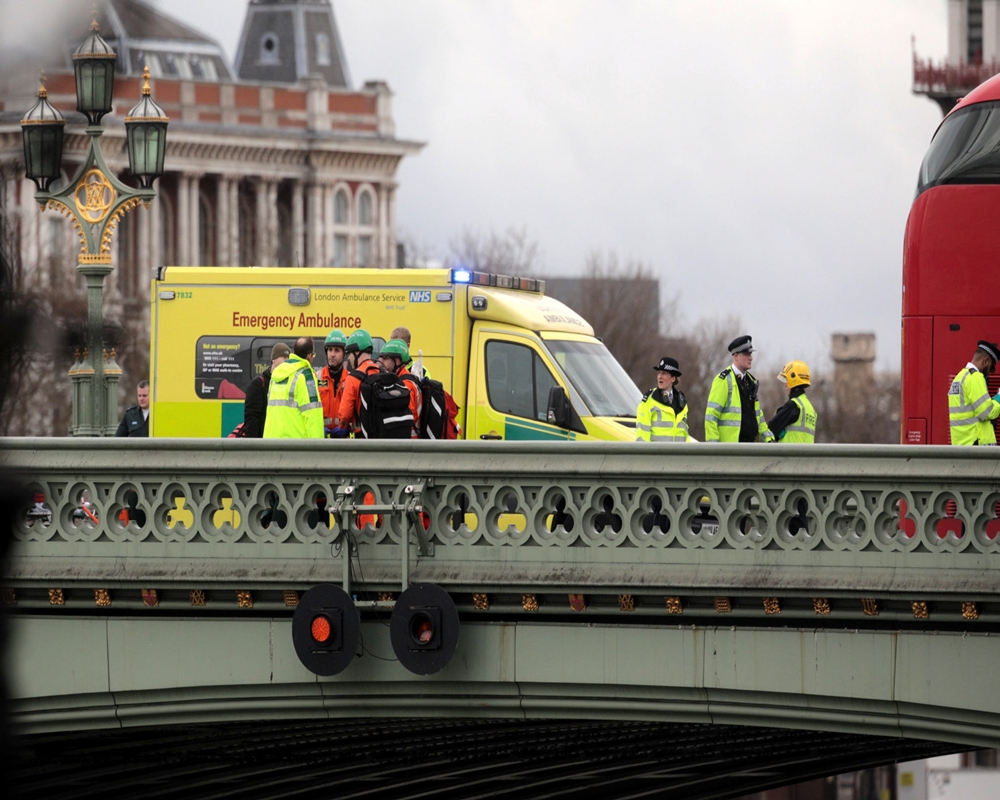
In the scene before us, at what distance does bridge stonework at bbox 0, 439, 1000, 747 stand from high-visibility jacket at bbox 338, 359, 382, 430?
1.66 m

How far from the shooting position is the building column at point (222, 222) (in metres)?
80.8

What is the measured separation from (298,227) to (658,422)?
70330 mm

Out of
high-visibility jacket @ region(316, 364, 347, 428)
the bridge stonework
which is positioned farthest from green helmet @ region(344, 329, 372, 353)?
the bridge stonework

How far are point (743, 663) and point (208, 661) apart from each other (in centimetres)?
335

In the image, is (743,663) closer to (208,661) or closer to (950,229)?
(208,661)

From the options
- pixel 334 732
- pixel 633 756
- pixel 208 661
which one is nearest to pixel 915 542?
pixel 208 661

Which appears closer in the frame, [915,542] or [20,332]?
[20,332]

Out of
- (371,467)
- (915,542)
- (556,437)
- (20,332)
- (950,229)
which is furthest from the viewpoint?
(556,437)

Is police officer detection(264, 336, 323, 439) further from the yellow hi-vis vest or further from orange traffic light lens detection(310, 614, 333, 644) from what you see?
the yellow hi-vis vest

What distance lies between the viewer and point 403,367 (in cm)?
1255

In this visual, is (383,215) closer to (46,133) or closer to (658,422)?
(658,422)

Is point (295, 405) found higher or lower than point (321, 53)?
lower

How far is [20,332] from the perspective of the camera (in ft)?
5.48

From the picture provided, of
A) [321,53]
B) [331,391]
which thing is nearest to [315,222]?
[321,53]
